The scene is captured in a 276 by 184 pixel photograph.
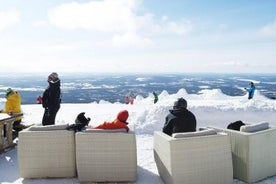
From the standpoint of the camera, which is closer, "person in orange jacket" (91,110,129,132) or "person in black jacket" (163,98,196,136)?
"person in orange jacket" (91,110,129,132)

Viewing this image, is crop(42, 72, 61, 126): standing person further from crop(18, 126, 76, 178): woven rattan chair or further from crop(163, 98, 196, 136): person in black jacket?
crop(163, 98, 196, 136): person in black jacket

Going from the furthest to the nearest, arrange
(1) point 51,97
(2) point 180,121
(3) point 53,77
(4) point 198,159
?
1. (1) point 51,97
2. (3) point 53,77
3. (2) point 180,121
4. (4) point 198,159

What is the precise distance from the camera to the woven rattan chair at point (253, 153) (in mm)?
4938

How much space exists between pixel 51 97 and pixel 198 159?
4.18 meters

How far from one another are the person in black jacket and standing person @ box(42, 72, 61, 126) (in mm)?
3231

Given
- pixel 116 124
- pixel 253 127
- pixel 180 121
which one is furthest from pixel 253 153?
pixel 116 124

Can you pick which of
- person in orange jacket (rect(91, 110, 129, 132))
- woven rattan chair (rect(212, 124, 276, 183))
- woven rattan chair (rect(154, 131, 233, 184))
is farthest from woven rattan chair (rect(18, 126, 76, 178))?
woven rattan chair (rect(212, 124, 276, 183))

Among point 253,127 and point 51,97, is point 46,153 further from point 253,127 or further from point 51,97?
point 253,127

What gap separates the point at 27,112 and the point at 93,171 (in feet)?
29.8

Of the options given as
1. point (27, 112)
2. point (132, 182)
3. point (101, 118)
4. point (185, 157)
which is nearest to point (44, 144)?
point (132, 182)

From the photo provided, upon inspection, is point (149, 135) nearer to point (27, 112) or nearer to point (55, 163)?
point (55, 163)

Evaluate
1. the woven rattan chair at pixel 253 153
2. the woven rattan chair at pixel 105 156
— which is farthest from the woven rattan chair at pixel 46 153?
the woven rattan chair at pixel 253 153

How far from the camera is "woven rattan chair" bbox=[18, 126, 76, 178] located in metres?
5.11

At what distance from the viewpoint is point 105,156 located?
4.93 meters
